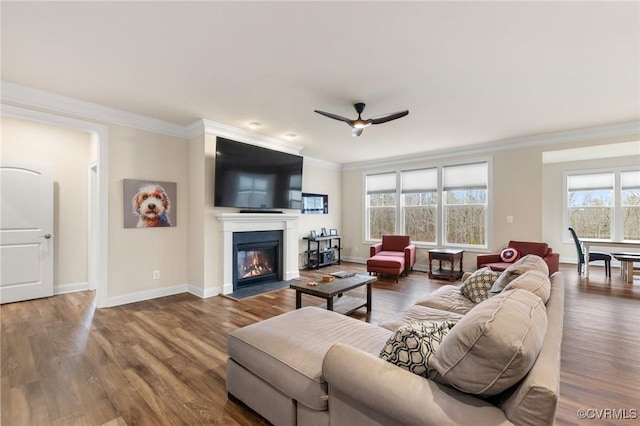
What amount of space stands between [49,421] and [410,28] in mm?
3590

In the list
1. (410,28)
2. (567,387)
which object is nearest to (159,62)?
(410,28)

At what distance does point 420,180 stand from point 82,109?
618 centimetres

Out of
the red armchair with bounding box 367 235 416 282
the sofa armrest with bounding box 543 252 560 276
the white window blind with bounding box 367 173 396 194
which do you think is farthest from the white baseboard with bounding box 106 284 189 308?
the sofa armrest with bounding box 543 252 560 276

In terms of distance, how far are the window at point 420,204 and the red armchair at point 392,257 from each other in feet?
2.30

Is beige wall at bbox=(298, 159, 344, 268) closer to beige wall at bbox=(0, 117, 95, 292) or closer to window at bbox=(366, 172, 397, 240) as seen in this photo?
window at bbox=(366, 172, 397, 240)

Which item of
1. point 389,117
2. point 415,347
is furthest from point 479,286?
point 389,117

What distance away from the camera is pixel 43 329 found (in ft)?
10.2

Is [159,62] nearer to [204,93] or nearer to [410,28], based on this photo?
[204,93]

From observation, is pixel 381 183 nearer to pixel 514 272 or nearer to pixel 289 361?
pixel 514 272

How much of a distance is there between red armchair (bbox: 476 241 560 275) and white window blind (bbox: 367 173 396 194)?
272cm


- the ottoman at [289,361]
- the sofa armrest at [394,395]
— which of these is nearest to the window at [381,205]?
the ottoman at [289,361]

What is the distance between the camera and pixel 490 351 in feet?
3.27

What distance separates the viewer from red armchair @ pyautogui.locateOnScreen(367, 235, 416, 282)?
17.2 feet

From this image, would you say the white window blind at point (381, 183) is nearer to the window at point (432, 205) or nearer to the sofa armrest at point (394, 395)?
the window at point (432, 205)
